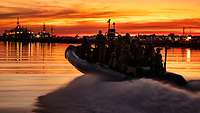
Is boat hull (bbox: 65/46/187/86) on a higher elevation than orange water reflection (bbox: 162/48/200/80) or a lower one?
higher

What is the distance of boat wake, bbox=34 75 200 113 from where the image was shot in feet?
44.3

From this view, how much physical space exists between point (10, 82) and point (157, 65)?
9.78 meters

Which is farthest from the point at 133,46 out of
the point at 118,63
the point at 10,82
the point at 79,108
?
the point at 10,82

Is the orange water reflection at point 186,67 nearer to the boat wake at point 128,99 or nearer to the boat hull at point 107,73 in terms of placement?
the boat hull at point 107,73

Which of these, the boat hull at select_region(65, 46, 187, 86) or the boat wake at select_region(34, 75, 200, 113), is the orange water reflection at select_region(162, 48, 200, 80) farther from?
the boat wake at select_region(34, 75, 200, 113)

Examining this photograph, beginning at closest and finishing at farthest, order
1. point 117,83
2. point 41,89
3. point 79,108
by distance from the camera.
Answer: point 79,108, point 117,83, point 41,89

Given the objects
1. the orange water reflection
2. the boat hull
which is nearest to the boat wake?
the boat hull

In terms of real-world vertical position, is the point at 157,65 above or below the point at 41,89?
above

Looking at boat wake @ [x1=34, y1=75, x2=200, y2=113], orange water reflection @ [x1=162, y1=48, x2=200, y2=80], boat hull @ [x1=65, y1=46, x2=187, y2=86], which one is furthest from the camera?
orange water reflection @ [x1=162, y1=48, x2=200, y2=80]

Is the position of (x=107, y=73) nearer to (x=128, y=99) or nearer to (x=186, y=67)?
(x=128, y=99)

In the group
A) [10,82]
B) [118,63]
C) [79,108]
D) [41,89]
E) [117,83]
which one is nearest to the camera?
[79,108]

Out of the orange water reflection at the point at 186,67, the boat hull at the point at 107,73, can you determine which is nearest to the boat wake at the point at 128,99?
the boat hull at the point at 107,73

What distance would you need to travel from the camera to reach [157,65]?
63.1ft

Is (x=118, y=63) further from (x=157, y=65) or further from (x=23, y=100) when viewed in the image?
(x=23, y=100)
